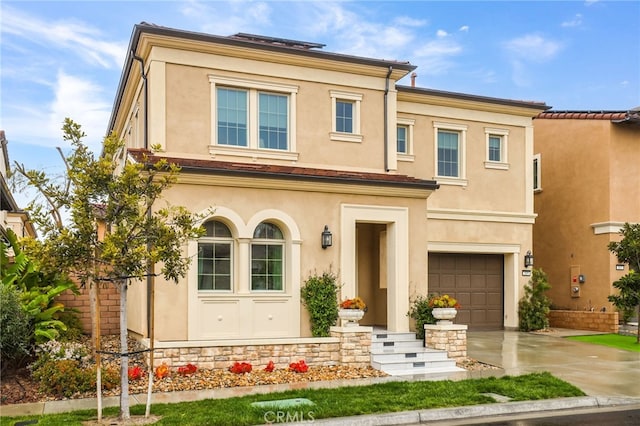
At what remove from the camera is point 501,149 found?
20438mm

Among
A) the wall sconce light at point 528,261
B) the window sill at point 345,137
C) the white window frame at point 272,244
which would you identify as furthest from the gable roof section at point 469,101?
the white window frame at point 272,244

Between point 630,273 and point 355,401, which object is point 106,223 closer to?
point 355,401

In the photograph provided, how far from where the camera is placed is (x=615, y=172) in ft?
68.7

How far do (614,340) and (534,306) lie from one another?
2.55 metres

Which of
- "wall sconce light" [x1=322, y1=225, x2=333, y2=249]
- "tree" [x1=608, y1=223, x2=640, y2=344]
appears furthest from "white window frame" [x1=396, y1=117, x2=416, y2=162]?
"tree" [x1=608, y1=223, x2=640, y2=344]

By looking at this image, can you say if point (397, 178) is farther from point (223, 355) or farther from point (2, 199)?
point (2, 199)

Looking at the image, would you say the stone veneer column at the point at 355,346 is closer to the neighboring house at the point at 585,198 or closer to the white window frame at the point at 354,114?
the white window frame at the point at 354,114

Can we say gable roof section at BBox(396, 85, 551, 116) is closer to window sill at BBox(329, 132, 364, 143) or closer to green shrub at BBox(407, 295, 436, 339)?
window sill at BBox(329, 132, 364, 143)

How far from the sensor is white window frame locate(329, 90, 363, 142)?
16.1 metres

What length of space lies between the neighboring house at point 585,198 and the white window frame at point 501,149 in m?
3.33

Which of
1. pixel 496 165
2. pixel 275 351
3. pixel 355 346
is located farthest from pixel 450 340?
pixel 496 165

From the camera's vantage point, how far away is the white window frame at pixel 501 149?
20.0 meters

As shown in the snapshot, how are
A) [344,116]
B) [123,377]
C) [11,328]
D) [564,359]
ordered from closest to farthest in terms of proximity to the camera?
1. [123,377]
2. [11,328]
3. [564,359]
4. [344,116]

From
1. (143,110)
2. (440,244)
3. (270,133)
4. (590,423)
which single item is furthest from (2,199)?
(590,423)
